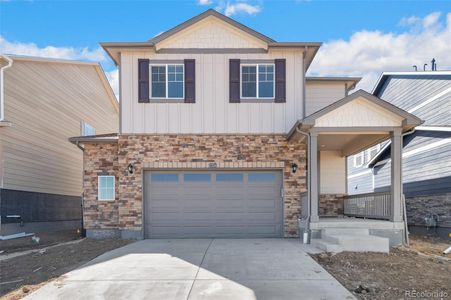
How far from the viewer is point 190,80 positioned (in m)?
12.3

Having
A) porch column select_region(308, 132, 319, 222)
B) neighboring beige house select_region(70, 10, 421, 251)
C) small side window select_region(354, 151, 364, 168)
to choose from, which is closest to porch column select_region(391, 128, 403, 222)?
neighboring beige house select_region(70, 10, 421, 251)

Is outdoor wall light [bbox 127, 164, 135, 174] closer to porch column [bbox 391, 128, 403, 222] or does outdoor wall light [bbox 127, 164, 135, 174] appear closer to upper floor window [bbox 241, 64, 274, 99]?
upper floor window [bbox 241, 64, 274, 99]

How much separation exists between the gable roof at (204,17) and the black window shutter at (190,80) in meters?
0.99

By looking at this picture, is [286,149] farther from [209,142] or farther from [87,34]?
[87,34]

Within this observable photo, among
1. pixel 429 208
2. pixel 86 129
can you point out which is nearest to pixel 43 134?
pixel 86 129

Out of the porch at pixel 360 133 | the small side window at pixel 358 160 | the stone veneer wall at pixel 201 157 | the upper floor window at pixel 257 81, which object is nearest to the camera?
the porch at pixel 360 133

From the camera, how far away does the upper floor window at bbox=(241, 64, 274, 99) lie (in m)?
12.4

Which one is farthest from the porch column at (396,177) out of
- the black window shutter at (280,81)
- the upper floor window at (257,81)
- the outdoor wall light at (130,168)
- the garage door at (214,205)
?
the outdoor wall light at (130,168)

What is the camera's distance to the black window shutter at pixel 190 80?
12312mm

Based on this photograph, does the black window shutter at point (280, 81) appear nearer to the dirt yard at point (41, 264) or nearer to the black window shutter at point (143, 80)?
the black window shutter at point (143, 80)

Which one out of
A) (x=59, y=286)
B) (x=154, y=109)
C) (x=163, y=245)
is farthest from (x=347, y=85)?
(x=59, y=286)

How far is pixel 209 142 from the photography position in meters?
12.3

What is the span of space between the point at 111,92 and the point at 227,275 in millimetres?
16868

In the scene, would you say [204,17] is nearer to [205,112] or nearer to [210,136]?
[205,112]
